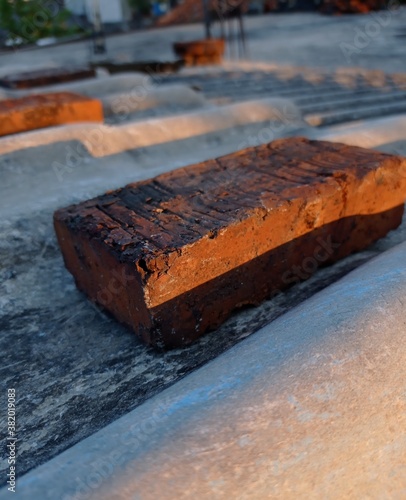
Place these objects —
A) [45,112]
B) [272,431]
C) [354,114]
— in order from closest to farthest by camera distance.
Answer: [272,431] → [45,112] → [354,114]

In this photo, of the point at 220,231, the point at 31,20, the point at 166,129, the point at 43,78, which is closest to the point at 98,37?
the point at 43,78

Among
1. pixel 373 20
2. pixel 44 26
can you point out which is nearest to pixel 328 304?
pixel 373 20

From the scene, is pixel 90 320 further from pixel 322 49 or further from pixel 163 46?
pixel 163 46

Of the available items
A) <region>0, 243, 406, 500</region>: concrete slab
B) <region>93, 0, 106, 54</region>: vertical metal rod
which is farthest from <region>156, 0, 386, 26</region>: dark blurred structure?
<region>0, 243, 406, 500</region>: concrete slab

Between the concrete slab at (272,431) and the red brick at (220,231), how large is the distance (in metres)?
0.30

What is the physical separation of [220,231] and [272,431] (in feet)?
2.00

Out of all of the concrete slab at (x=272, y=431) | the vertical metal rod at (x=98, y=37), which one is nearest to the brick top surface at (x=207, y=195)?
the concrete slab at (x=272, y=431)

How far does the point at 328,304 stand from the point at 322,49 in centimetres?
661

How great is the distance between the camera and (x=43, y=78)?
164 inches

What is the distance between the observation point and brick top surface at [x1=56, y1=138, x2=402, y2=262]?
140 cm

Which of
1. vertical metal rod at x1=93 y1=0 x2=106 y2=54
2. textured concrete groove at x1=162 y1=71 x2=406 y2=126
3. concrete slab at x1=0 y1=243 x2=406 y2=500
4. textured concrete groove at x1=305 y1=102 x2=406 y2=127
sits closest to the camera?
concrete slab at x1=0 y1=243 x2=406 y2=500

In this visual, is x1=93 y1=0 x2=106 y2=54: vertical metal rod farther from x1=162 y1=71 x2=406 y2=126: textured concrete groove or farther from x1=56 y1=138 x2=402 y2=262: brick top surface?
x1=56 y1=138 x2=402 y2=262: brick top surface

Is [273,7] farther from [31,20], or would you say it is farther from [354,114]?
[354,114]

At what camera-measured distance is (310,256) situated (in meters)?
1.70
